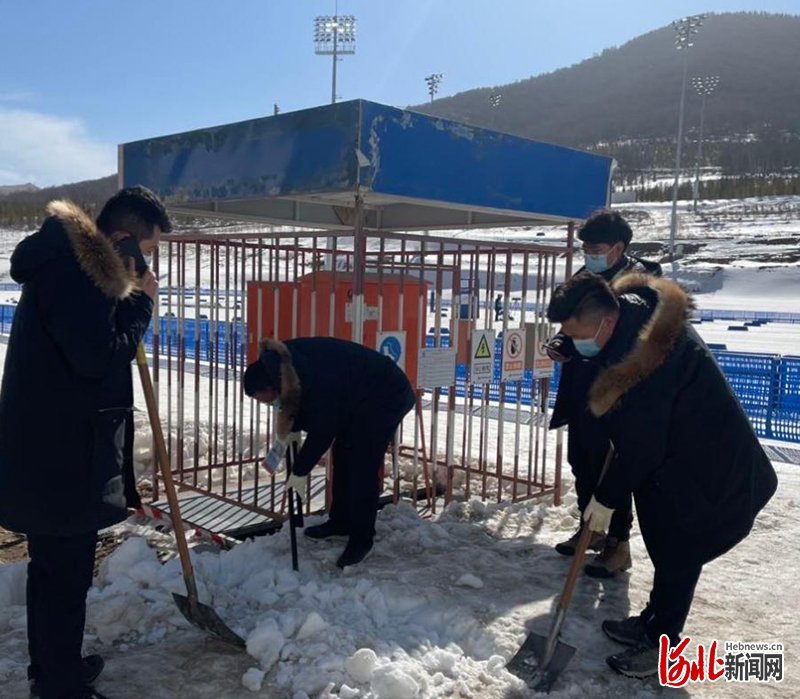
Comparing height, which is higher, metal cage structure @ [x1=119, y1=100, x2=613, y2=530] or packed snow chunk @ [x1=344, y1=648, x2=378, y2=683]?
metal cage structure @ [x1=119, y1=100, x2=613, y2=530]

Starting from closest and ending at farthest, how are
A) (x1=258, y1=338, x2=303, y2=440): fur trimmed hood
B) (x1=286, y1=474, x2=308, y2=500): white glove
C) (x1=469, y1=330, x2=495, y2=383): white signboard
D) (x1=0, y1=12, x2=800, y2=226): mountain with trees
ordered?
(x1=258, y1=338, x2=303, y2=440): fur trimmed hood
(x1=286, y1=474, x2=308, y2=500): white glove
(x1=469, y1=330, x2=495, y2=383): white signboard
(x1=0, y1=12, x2=800, y2=226): mountain with trees

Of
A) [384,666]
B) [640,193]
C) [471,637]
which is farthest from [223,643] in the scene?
[640,193]

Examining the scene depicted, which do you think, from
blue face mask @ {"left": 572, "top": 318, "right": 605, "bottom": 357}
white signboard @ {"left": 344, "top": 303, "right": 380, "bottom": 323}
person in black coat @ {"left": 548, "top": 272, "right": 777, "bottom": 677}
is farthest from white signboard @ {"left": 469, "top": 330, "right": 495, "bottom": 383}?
person in black coat @ {"left": 548, "top": 272, "right": 777, "bottom": 677}

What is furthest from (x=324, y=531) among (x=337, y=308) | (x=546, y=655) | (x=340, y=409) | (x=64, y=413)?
(x=64, y=413)

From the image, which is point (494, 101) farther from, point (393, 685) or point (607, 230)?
point (393, 685)

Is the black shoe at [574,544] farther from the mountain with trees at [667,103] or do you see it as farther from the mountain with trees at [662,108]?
the mountain with trees at [667,103]

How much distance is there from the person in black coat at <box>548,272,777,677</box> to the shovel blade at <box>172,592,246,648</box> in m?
1.71

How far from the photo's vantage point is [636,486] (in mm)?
3283

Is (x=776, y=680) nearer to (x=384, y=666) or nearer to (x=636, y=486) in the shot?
(x=636, y=486)

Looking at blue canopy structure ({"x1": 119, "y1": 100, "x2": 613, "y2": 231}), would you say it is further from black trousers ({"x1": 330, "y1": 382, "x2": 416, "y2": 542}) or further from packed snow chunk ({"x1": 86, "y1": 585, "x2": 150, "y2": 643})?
packed snow chunk ({"x1": 86, "y1": 585, "x2": 150, "y2": 643})

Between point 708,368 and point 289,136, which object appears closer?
point 708,368

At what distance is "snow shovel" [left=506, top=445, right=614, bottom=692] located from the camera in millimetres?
3215

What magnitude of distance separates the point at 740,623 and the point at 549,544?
51.1 inches

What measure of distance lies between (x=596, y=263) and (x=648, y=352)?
1.52 meters
